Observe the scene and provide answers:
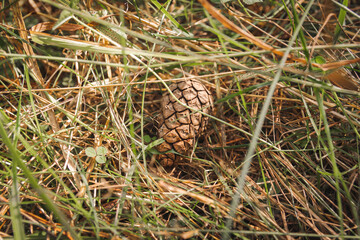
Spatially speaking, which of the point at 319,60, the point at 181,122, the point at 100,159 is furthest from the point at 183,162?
the point at 319,60

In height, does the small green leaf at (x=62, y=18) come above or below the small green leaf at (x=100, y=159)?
above

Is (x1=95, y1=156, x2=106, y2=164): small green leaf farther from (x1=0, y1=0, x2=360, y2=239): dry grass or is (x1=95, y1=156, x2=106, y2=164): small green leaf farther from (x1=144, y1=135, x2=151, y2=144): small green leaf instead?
(x1=144, y1=135, x2=151, y2=144): small green leaf

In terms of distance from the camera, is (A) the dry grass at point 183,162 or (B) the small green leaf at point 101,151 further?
(B) the small green leaf at point 101,151

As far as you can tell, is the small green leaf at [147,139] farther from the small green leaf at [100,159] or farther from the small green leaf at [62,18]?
the small green leaf at [62,18]

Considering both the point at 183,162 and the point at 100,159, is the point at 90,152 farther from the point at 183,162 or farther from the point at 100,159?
the point at 183,162

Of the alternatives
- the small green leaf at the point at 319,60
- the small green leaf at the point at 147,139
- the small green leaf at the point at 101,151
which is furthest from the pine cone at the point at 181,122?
the small green leaf at the point at 319,60
